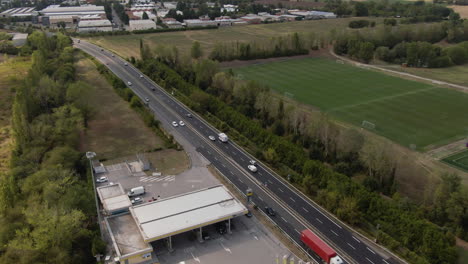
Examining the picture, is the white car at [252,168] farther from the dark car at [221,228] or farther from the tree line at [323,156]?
the dark car at [221,228]

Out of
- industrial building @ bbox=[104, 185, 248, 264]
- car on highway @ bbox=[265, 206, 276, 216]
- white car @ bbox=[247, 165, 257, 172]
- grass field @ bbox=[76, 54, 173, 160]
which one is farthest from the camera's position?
grass field @ bbox=[76, 54, 173, 160]

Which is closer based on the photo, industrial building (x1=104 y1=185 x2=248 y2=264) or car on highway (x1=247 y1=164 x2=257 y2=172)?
industrial building (x1=104 y1=185 x2=248 y2=264)

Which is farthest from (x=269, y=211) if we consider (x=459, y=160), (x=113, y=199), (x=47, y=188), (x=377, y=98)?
(x=377, y=98)

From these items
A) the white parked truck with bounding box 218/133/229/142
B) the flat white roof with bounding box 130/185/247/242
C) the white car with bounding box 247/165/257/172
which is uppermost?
the white parked truck with bounding box 218/133/229/142

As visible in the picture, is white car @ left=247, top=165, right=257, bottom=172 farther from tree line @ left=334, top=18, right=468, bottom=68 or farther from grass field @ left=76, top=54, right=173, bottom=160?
tree line @ left=334, top=18, right=468, bottom=68

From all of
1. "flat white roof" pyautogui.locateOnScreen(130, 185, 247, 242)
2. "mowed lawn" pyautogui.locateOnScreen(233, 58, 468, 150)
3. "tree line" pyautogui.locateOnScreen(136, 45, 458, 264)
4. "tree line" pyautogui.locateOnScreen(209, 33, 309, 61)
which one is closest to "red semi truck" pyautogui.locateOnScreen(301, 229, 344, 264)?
"tree line" pyautogui.locateOnScreen(136, 45, 458, 264)

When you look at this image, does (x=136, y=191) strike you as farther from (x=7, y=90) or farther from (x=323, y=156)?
(x=7, y=90)

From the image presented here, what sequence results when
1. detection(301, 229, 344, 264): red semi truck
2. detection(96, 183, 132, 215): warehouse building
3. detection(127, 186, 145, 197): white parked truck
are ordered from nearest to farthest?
A: detection(301, 229, 344, 264): red semi truck
detection(96, 183, 132, 215): warehouse building
detection(127, 186, 145, 197): white parked truck
